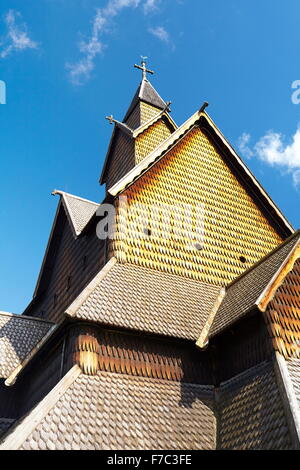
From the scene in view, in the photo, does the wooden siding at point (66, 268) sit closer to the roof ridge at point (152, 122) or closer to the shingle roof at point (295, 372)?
the roof ridge at point (152, 122)

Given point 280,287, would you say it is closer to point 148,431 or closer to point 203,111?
point 148,431

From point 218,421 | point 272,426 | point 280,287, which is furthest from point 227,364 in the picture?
point 272,426

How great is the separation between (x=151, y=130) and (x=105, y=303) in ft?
31.6

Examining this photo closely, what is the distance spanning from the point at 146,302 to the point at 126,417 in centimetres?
268

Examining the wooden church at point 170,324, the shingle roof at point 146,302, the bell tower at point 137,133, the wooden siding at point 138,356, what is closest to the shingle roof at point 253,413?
the wooden church at point 170,324

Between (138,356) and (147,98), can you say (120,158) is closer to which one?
(147,98)

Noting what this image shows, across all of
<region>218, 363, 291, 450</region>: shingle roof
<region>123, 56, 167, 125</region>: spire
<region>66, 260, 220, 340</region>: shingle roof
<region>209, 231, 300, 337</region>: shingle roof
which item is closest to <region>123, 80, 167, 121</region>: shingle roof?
<region>123, 56, 167, 125</region>: spire

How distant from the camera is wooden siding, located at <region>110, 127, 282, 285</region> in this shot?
11.1 m

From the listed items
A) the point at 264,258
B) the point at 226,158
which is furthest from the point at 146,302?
the point at 226,158

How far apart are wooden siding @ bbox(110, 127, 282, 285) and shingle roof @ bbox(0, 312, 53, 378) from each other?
3.61 meters

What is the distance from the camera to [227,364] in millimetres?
8469

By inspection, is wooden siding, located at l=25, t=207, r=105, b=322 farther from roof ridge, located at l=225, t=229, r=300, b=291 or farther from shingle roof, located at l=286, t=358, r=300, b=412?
shingle roof, located at l=286, t=358, r=300, b=412

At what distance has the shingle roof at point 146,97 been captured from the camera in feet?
62.1

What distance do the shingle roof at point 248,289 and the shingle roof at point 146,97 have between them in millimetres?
11065
